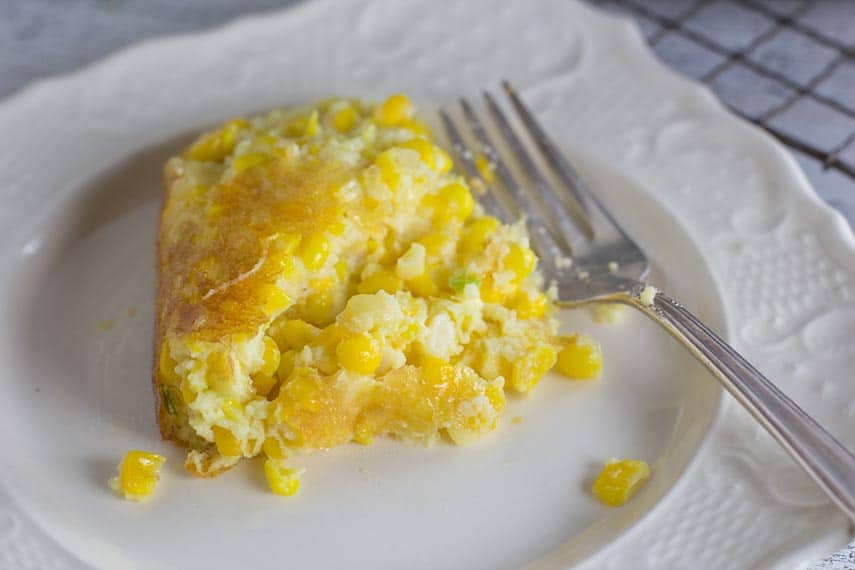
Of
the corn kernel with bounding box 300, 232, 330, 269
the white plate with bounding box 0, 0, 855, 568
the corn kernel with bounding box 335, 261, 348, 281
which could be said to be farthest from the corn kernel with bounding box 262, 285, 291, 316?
the white plate with bounding box 0, 0, 855, 568

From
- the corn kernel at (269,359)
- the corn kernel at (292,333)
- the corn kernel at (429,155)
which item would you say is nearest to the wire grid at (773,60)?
the corn kernel at (429,155)

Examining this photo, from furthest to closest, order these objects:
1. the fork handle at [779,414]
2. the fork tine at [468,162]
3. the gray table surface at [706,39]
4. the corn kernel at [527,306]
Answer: the gray table surface at [706,39] → the fork tine at [468,162] → the corn kernel at [527,306] → the fork handle at [779,414]

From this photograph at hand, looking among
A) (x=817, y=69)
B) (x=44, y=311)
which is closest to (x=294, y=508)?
(x=44, y=311)

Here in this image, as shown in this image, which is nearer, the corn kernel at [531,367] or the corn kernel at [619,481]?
the corn kernel at [619,481]

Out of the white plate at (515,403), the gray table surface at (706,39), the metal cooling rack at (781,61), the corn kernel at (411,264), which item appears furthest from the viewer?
the gray table surface at (706,39)

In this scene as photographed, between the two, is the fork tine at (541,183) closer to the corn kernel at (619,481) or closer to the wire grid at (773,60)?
the corn kernel at (619,481)

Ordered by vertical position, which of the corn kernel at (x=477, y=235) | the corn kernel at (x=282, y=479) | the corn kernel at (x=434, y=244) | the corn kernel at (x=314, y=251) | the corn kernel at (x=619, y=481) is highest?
the corn kernel at (x=314, y=251)

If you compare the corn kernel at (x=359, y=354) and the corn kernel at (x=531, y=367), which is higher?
the corn kernel at (x=359, y=354)
